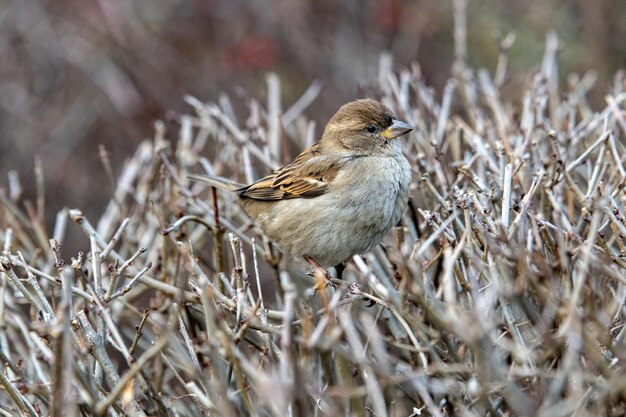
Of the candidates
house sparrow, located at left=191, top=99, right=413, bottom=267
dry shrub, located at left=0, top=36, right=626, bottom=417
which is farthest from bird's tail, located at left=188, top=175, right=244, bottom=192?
dry shrub, located at left=0, top=36, right=626, bottom=417

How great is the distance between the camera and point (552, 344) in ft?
6.06

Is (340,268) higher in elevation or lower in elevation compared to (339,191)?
lower

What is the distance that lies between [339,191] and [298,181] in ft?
0.81

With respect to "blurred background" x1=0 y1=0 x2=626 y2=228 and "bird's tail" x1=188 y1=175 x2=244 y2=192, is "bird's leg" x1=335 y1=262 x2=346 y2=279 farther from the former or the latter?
"blurred background" x1=0 y1=0 x2=626 y2=228

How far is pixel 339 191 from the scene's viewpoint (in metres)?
3.68

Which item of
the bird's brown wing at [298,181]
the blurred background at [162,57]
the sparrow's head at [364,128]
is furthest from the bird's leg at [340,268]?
the blurred background at [162,57]

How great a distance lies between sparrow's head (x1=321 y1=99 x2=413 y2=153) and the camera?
3.82 m

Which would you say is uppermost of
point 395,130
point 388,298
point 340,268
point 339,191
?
point 395,130

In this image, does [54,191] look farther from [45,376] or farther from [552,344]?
[552,344]

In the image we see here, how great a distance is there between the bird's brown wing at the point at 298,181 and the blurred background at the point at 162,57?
362cm

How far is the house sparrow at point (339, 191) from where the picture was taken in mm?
3559

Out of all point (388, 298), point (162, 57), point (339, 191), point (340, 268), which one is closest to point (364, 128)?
point (339, 191)

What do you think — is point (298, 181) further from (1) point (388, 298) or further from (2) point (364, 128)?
(1) point (388, 298)

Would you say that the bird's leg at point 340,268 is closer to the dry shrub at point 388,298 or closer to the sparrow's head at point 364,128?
the dry shrub at point 388,298
